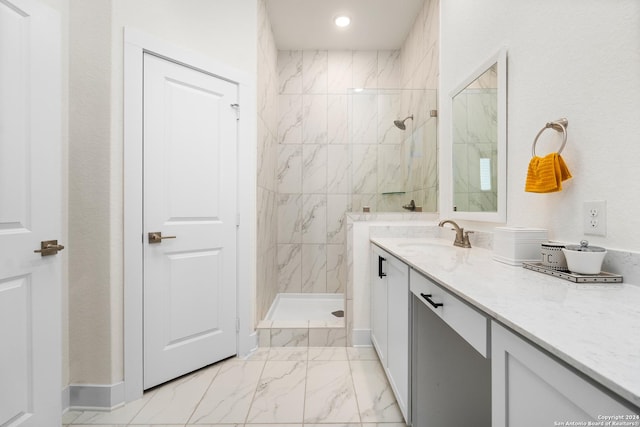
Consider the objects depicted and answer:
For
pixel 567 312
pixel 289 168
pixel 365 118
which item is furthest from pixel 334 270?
pixel 567 312

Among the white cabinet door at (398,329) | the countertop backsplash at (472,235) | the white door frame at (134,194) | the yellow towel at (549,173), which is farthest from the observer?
the white door frame at (134,194)

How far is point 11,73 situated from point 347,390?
7.09 ft

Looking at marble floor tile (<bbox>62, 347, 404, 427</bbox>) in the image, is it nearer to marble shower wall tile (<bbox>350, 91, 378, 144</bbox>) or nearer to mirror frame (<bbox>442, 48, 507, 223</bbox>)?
mirror frame (<bbox>442, 48, 507, 223</bbox>)

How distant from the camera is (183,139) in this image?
1802 millimetres

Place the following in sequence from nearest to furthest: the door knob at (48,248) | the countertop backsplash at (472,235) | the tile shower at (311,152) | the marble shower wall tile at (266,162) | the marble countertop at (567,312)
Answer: the marble countertop at (567,312)
the countertop backsplash at (472,235)
the door knob at (48,248)
the marble shower wall tile at (266,162)
the tile shower at (311,152)

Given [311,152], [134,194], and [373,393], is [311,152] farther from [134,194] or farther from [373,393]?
[373,393]

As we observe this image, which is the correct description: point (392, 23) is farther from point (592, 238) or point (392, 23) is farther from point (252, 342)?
point (252, 342)

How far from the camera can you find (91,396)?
154cm

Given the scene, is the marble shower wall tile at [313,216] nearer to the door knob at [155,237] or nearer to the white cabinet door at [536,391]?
the door knob at [155,237]

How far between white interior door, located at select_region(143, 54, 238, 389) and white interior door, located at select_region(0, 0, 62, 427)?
433 millimetres

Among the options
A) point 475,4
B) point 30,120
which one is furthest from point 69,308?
point 475,4

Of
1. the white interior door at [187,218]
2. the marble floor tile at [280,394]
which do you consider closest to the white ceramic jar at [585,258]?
the marble floor tile at [280,394]

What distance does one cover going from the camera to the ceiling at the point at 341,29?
263cm

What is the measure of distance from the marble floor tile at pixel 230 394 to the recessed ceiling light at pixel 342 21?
3.13m
